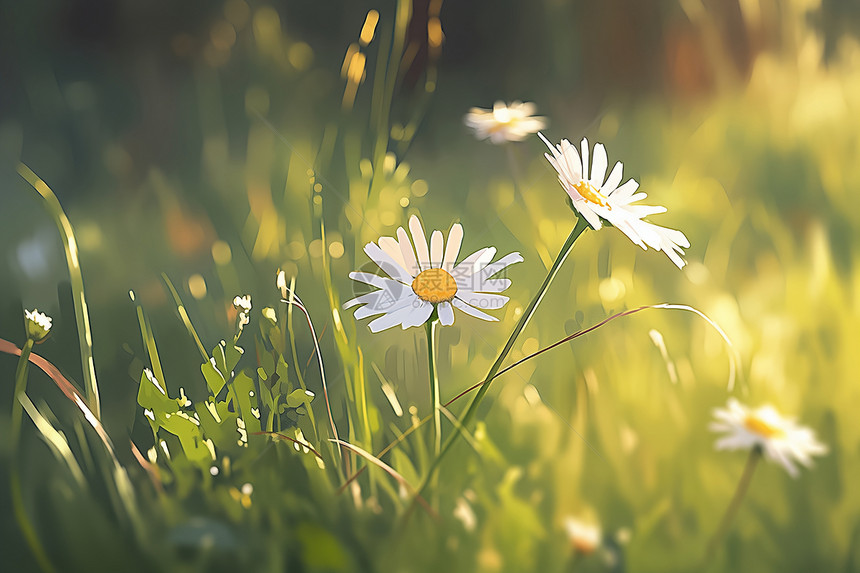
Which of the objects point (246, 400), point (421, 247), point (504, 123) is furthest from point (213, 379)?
point (504, 123)

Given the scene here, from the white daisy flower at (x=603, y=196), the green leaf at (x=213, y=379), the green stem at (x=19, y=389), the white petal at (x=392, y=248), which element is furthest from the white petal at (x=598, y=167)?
the green stem at (x=19, y=389)

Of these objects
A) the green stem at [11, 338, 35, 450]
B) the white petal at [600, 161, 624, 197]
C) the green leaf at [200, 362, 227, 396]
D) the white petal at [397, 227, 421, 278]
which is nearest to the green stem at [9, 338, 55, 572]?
the green stem at [11, 338, 35, 450]

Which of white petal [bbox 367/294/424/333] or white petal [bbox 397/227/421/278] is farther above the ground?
white petal [bbox 397/227/421/278]

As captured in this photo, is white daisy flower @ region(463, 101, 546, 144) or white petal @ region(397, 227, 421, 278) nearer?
white petal @ region(397, 227, 421, 278)

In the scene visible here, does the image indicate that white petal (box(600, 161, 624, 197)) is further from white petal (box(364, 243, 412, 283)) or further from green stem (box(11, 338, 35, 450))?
green stem (box(11, 338, 35, 450))

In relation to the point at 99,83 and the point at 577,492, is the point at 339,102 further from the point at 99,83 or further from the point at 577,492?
the point at 577,492

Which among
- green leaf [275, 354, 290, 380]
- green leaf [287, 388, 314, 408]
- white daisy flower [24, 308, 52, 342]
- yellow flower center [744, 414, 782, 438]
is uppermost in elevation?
yellow flower center [744, 414, 782, 438]

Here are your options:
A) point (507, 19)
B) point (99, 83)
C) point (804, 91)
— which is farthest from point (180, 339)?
point (804, 91)

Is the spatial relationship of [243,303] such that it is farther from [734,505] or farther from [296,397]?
[734,505]
